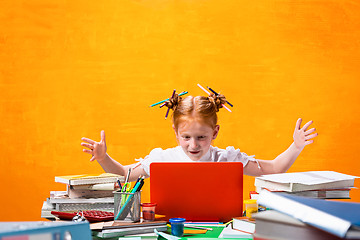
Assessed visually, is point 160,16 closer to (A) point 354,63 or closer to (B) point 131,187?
(A) point 354,63

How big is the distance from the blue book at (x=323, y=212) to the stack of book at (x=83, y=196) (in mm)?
819

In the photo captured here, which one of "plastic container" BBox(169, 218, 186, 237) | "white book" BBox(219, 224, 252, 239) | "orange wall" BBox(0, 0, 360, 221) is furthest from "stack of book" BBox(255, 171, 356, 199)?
"orange wall" BBox(0, 0, 360, 221)

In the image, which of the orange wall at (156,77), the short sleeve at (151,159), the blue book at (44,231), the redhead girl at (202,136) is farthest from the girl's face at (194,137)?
the blue book at (44,231)

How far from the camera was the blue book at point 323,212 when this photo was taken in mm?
678

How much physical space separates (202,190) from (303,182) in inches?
12.1

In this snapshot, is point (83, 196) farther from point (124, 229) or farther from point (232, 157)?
point (232, 157)

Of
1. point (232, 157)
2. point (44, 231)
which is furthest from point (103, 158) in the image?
point (44, 231)

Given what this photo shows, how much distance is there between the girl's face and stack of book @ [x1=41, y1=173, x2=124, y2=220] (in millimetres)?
518

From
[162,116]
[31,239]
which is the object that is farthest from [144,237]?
[162,116]

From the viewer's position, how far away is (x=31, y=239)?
69 cm

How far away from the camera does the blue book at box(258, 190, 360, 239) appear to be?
2.22 ft

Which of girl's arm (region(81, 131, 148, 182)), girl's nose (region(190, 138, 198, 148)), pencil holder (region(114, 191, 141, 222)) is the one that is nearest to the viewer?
pencil holder (region(114, 191, 141, 222))

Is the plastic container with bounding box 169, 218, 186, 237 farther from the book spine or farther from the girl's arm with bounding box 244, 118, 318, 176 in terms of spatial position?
the girl's arm with bounding box 244, 118, 318, 176

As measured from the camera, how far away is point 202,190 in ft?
4.70
